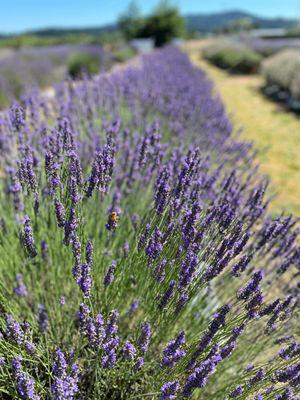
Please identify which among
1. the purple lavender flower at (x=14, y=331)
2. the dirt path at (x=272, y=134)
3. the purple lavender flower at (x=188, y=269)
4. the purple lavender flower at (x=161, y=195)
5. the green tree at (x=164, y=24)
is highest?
the green tree at (x=164, y=24)

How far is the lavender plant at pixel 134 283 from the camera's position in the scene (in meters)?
1.25

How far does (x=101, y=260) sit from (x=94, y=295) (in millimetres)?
370

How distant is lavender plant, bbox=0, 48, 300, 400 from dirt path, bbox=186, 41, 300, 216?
2.89 ft

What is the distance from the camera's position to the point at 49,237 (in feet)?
7.07

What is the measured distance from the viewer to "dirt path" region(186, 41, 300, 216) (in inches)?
197

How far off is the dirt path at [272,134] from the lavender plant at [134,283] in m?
0.88

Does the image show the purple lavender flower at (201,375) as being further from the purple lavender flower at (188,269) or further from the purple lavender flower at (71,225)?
the purple lavender flower at (71,225)

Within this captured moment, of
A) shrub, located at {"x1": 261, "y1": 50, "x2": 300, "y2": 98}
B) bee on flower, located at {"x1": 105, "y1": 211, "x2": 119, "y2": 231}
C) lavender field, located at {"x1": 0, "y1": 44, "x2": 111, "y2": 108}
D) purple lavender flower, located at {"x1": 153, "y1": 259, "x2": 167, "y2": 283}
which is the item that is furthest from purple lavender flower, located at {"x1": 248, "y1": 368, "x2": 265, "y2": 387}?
shrub, located at {"x1": 261, "y1": 50, "x2": 300, "y2": 98}

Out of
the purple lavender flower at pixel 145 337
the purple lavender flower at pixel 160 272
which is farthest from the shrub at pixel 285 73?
the purple lavender flower at pixel 145 337

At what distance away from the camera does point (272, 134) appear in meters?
7.80

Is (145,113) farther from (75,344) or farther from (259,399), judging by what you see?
(259,399)

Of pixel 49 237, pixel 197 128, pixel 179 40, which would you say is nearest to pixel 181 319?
pixel 49 237

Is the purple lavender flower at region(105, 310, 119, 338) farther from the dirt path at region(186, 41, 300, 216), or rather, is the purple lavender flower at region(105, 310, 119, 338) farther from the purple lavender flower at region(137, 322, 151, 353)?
the dirt path at region(186, 41, 300, 216)

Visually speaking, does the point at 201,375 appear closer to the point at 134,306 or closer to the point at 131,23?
the point at 134,306
